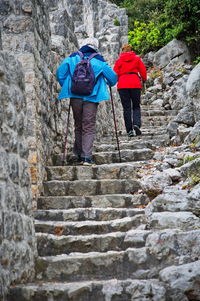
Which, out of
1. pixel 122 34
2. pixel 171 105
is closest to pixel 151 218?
pixel 171 105

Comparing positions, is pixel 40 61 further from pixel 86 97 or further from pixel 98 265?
pixel 98 265

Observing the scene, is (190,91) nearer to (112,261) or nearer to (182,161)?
(182,161)

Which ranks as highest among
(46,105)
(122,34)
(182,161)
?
(122,34)

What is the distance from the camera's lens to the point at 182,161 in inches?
203

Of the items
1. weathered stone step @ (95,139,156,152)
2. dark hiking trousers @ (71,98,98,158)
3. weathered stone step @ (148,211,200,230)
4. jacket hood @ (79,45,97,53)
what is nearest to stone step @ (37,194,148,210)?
weathered stone step @ (148,211,200,230)

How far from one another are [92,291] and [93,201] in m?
1.63

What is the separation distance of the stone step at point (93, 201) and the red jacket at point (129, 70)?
140 inches

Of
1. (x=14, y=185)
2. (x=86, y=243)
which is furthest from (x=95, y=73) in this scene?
(x=14, y=185)

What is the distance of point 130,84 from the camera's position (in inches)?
301

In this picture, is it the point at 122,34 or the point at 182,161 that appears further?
the point at 122,34

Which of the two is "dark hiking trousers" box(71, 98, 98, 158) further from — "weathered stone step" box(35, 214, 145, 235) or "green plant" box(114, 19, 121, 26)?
"green plant" box(114, 19, 121, 26)

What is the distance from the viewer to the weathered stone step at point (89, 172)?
16.9 ft

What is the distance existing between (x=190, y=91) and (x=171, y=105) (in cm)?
773

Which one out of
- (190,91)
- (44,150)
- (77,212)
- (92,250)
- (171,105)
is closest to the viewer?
(92,250)
